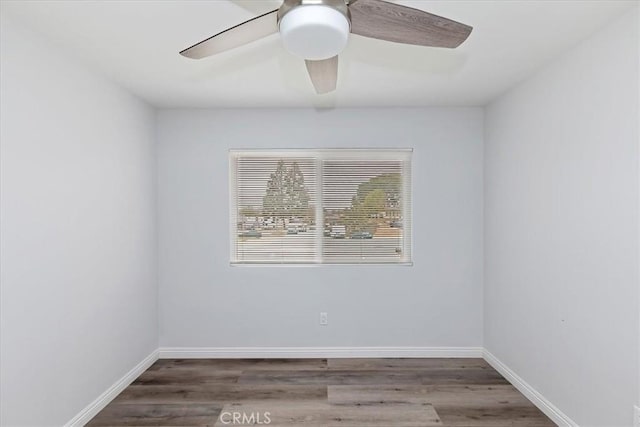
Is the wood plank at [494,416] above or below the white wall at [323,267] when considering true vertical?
below

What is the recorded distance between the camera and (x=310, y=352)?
4031 millimetres

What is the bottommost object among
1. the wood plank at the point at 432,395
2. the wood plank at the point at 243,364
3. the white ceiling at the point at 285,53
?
the wood plank at the point at 432,395

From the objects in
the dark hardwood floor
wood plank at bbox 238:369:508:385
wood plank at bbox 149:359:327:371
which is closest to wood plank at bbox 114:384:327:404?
the dark hardwood floor

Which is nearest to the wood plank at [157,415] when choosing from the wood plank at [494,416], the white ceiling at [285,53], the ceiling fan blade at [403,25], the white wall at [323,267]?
the white wall at [323,267]

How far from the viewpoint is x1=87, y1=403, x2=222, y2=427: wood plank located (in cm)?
282

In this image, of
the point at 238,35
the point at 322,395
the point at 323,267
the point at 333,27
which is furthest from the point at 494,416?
the point at 238,35

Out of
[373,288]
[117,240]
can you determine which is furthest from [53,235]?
[373,288]

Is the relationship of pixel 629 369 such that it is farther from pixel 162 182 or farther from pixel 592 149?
pixel 162 182

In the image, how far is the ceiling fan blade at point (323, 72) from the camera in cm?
193

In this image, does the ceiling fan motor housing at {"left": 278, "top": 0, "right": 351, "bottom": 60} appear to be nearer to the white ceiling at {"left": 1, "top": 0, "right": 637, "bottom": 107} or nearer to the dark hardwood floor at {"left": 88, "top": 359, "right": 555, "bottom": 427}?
the white ceiling at {"left": 1, "top": 0, "right": 637, "bottom": 107}

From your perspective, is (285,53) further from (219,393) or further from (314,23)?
(219,393)

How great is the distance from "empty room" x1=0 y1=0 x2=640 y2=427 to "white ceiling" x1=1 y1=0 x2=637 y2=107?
2 cm

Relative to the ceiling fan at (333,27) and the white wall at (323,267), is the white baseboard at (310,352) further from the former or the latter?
the ceiling fan at (333,27)

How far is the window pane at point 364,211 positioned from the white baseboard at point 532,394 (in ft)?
3.93
